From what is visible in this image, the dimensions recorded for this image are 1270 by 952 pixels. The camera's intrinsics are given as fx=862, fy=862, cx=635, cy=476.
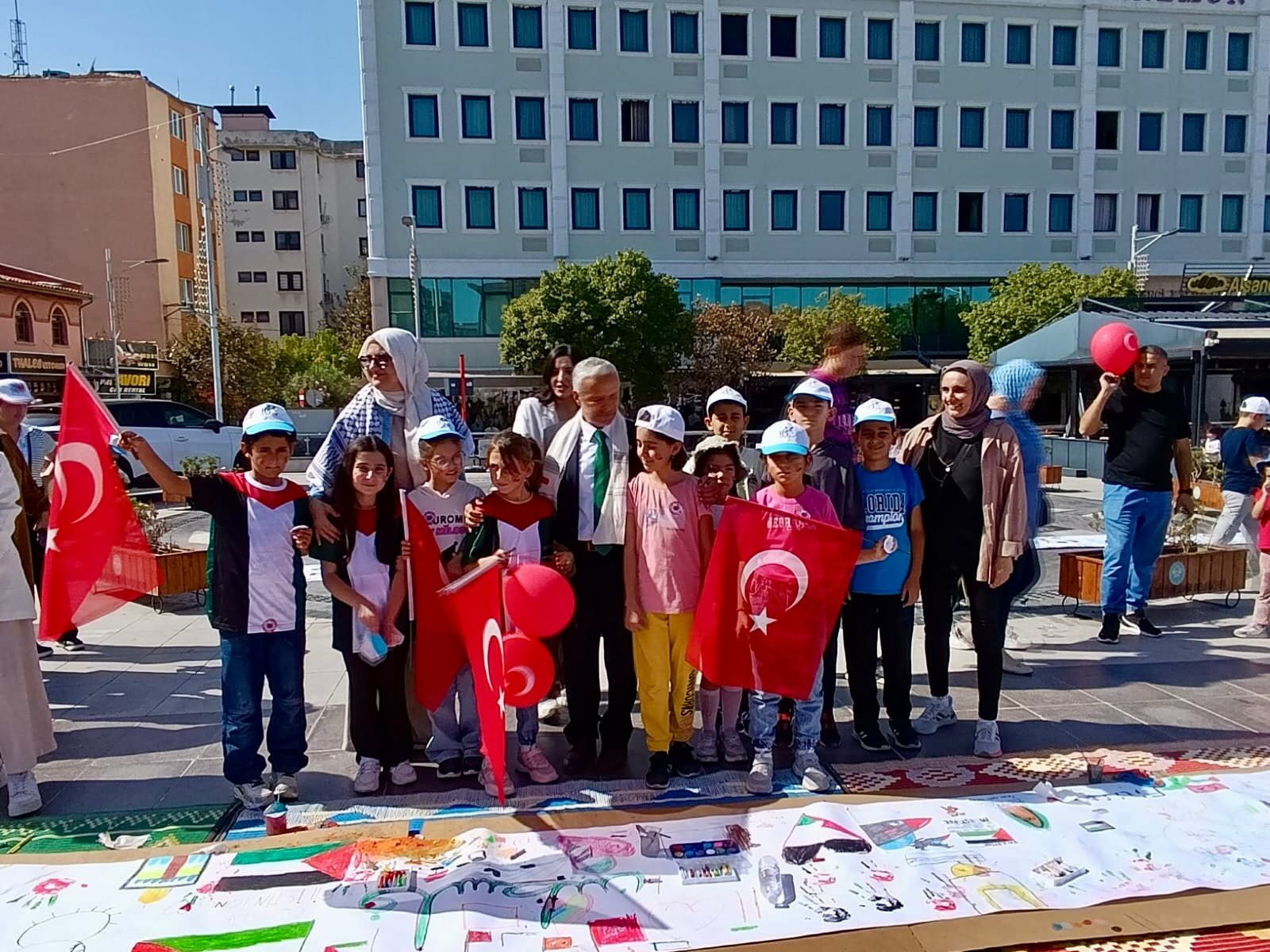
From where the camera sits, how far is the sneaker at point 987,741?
3988mm

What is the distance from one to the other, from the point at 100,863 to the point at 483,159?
99.6 feet

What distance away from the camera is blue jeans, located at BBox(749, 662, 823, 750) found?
371 cm

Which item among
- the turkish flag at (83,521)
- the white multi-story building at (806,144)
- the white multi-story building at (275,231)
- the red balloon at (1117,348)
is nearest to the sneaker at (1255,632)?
the red balloon at (1117,348)

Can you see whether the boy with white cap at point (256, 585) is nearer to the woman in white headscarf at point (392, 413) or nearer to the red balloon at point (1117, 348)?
the woman in white headscarf at point (392, 413)

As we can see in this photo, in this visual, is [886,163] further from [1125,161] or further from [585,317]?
[585,317]

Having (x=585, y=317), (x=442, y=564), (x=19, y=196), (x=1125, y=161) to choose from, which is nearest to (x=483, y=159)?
(x=585, y=317)

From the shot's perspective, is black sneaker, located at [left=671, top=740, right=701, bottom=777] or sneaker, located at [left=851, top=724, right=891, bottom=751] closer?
black sneaker, located at [left=671, top=740, right=701, bottom=777]

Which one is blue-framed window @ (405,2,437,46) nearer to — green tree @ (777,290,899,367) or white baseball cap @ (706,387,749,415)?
green tree @ (777,290,899,367)

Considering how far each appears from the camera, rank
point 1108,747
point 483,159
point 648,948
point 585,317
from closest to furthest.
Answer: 1. point 648,948
2. point 1108,747
3. point 585,317
4. point 483,159

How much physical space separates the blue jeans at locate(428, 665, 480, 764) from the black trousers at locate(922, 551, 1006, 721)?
87.8 inches

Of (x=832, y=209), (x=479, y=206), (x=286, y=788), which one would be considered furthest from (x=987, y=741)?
(x=832, y=209)

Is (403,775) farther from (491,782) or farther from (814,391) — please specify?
(814,391)

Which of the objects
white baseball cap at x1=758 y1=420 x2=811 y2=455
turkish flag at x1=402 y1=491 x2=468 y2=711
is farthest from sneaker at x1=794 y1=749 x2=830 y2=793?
turkish flag at x1=402 y1=491 x2=468 y2=711

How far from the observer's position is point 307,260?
2056 inches
